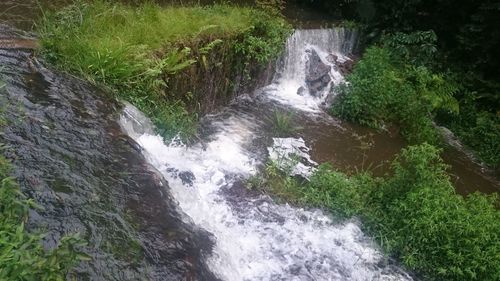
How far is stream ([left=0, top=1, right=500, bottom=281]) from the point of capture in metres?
3.50

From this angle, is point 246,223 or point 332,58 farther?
point 332,58

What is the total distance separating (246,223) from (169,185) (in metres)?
1.04

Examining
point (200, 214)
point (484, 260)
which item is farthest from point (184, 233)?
point (484, 260)

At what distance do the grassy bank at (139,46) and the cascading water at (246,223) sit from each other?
39 centimetres

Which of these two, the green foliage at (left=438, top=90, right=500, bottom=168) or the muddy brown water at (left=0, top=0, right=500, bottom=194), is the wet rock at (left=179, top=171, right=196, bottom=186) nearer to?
the muddy brown water at (left=0, top=0, right=500, bottom=194)

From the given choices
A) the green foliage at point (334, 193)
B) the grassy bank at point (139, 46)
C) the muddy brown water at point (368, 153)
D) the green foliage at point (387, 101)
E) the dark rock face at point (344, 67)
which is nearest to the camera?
the grassy bank at point (139, 46)

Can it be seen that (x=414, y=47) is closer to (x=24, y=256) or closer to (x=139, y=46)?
(x=139, y=46)

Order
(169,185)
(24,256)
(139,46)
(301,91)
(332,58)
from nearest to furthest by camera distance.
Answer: (24,256)
(169,185)
(139,46)
(301,91)
(332,58)

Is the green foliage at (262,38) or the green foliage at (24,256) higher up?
the green foliage at (24,256)

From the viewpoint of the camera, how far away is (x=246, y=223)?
5270 millimetres

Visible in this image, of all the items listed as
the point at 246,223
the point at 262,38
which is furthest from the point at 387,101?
the point at 246,223

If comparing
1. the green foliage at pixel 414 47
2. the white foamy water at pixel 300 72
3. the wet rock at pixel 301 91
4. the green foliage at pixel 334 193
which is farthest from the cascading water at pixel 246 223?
the green foliage at pixel 414 47

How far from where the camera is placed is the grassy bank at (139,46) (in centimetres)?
547

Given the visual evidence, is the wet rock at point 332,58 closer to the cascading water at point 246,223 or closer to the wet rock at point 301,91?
the wet rock at point 301,91
